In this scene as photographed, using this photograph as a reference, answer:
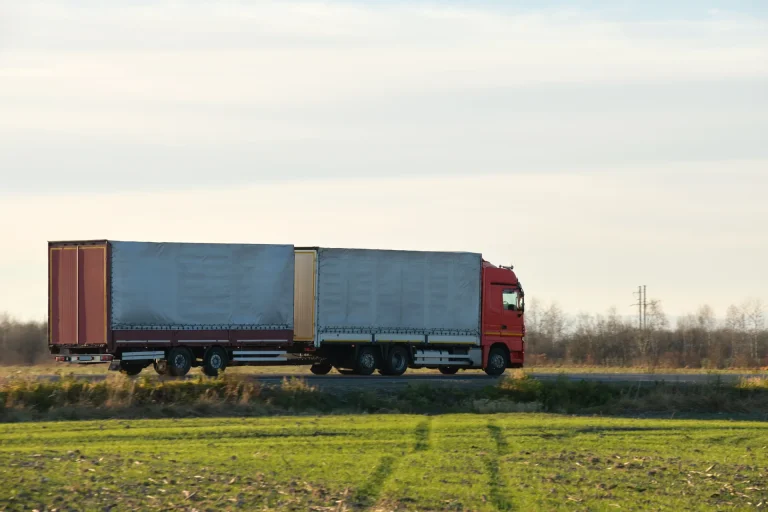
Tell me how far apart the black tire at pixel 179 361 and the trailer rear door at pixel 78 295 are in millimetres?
2157

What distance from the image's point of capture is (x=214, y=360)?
32281mm

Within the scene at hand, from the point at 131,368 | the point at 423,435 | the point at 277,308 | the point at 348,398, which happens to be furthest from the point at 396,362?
the point at 423,435

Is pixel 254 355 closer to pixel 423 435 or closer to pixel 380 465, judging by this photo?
pixel 423 435

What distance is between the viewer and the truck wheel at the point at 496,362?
3591cm

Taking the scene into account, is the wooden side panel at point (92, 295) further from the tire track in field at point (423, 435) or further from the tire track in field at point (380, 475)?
the tire track in field at point (380, 475)

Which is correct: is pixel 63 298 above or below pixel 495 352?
above

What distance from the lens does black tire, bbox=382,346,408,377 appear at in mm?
34312

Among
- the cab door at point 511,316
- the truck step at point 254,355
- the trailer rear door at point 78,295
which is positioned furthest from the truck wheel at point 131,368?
the cab door at point 511,316

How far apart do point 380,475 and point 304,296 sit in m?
19.7

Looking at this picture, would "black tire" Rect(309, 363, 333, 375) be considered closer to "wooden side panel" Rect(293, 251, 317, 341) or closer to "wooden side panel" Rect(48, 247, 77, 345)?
"wooden side panel" Rect(293, 251, 317, 341)

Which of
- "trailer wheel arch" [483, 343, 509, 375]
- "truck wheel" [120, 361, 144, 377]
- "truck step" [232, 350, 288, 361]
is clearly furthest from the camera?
"trailer wheel arch" [483, 343, 509, 375]

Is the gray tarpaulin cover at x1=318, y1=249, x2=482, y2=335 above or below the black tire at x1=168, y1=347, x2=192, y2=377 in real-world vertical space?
above

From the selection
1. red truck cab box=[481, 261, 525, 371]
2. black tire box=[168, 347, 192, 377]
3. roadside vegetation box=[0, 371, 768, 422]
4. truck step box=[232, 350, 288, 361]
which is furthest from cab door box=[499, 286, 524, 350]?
black tire box=[168, 347, 192, 377]

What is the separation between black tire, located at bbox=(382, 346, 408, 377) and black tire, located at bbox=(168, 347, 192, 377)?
6.55 metres
